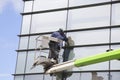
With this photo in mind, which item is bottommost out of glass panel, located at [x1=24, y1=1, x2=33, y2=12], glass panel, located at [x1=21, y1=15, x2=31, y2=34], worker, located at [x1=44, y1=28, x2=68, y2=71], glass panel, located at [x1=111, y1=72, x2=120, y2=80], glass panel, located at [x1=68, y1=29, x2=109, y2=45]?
glass panel, located at [x1=111, y1=72, x2=120, y2=80]

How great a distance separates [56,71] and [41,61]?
116 centimetres

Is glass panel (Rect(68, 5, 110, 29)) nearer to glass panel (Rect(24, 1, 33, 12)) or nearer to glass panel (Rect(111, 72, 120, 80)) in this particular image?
glass panel (Rect(111, 72, 120, 80))

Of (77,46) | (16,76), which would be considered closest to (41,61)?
(77,46)

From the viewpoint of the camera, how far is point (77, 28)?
20.2 m

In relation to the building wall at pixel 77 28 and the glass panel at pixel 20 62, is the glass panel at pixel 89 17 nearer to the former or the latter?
the building wall at pixel 77 28

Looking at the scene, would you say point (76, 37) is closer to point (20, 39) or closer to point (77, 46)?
point (77, 46)

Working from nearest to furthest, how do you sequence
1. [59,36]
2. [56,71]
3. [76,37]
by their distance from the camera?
[56,71], [59,36], [76,37]

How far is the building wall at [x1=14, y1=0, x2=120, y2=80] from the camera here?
1888 centimetres

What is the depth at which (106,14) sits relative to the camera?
19500mm

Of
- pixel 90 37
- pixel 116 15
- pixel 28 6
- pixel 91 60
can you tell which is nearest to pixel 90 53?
pixel 90 37

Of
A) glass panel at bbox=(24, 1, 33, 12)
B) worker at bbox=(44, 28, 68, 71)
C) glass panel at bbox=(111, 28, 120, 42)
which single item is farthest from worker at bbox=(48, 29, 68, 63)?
glass panel at bbox=(24, 1, 33, 12)

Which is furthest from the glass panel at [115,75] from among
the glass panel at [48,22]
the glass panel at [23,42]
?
the glass panel at [23,42]

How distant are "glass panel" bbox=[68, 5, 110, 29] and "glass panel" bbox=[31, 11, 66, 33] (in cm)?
54

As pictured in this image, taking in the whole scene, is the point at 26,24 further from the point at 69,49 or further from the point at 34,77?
the point at 69,49
